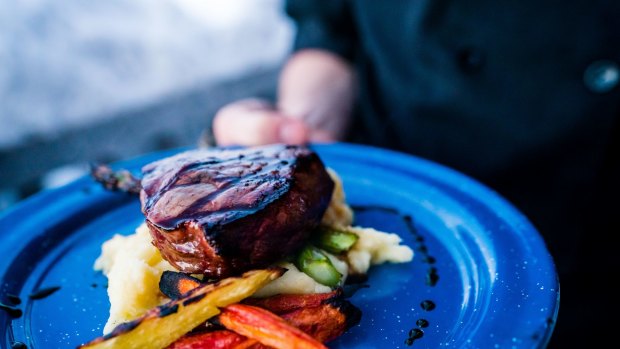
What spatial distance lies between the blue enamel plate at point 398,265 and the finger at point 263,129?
26 cm

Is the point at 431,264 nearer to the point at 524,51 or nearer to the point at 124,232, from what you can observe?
the point at 124,232

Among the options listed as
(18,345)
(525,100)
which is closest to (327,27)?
(525,100)

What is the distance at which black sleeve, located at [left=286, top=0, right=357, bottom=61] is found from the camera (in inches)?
124

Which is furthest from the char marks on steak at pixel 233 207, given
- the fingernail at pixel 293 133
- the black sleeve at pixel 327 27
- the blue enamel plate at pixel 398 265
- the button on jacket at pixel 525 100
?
the black sleeve at pixel 327 27

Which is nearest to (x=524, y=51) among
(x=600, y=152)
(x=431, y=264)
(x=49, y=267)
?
(x=600, y=152)

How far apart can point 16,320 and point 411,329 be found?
1044 millimetres

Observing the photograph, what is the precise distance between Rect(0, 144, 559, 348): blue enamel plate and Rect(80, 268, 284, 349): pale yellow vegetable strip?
24 cm

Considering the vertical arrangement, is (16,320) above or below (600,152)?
below

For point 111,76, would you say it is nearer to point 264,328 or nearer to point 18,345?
point 18,345

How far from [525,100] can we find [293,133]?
3.47 ft

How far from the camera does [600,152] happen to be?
2.35 meters

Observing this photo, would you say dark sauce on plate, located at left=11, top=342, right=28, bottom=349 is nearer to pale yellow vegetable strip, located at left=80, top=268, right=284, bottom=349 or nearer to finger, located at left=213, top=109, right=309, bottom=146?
pale yellow vegetable strip, located at left=80, top=268, right=284, bottom=349

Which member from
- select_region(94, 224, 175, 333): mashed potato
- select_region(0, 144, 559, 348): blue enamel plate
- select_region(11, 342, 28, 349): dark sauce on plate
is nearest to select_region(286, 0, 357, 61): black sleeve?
select_region(0, 144, 559, 348): blue enamel plate

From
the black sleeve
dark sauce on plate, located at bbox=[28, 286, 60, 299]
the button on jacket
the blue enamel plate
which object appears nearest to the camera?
the blue enamel plate
